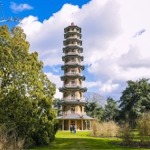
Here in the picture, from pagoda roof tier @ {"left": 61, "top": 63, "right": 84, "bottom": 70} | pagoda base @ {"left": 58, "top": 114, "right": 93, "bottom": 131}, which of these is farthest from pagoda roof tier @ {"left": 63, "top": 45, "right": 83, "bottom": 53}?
pagoda base @ {"left": 58, "top": 114, "right": 93, "bottom": 131}

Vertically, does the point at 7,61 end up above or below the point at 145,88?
below

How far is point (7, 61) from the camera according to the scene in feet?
70.4

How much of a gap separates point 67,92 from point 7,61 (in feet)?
98.1

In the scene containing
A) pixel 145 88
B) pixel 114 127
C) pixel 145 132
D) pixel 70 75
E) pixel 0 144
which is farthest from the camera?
pixel 145 88

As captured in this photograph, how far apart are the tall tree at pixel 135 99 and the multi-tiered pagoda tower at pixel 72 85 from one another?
7.53 meters

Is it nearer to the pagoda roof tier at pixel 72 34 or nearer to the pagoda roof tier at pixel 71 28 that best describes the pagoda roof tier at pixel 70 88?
the pagoda roof tier at pixel 72 34

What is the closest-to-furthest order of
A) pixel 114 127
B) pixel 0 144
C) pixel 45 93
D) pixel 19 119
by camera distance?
pixel 0 144 < pixel 19 119 < pixel 45 93 < pixel 114 127

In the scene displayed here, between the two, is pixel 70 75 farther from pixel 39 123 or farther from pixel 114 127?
pixel 39 123

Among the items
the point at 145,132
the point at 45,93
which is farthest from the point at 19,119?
the point at 145,132

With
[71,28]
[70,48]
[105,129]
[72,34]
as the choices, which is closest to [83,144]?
[105,129]

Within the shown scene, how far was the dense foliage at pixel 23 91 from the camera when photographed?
2086 cm

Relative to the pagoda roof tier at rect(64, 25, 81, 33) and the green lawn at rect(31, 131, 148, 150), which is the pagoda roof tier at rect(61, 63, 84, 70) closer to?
the pagoda roof tier at rect(64, 25, 81, 33)

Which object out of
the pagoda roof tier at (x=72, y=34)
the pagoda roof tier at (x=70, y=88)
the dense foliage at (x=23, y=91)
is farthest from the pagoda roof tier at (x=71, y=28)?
the dense foliage at (x=23, y=91)

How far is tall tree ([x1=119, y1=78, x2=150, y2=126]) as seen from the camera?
5297 centimetres
